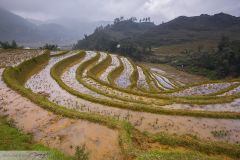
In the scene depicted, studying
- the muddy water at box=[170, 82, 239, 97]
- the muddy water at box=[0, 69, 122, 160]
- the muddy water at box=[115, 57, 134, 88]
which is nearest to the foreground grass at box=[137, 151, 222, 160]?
the muddy water at box=[0, 69, 122, 160]

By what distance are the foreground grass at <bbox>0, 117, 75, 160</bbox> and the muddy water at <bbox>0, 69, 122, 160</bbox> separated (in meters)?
0.50

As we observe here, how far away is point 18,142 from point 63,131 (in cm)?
252

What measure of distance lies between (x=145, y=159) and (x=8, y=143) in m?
7.58

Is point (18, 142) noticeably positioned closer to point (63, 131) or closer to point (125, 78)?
point (63, 131)

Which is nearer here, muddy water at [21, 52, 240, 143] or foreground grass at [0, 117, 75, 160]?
foreground grass at [0, 117, 75, 160]

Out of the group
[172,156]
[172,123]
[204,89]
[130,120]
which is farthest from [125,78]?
[172,156]

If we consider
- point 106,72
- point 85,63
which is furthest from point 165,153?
point 85,63

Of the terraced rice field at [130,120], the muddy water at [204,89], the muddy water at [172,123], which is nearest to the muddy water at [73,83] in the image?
the terraced rice field at [130,120]

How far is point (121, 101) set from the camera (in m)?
22.6

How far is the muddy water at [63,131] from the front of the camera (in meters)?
14.2

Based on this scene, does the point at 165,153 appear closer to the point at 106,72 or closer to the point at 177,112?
the point at 177,112

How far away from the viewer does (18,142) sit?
15.1 meters

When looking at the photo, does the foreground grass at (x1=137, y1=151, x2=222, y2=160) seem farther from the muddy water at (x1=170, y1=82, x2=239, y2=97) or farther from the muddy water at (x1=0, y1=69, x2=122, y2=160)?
the muddy water at (x1=170, y1=82, x2=239, y2=97)

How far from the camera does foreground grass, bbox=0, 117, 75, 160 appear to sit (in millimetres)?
13175
